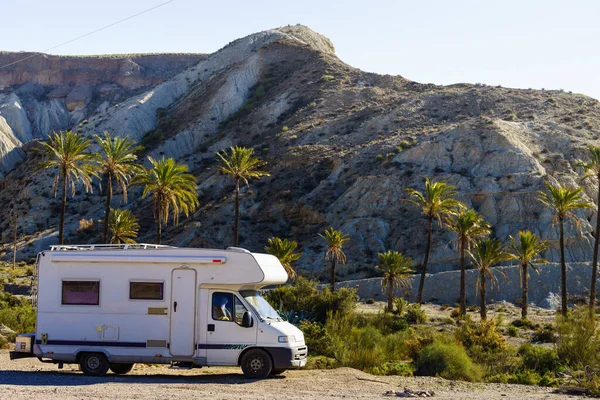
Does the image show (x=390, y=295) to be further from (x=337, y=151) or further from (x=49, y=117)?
(x=49, y=117)

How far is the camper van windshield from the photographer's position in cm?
1984

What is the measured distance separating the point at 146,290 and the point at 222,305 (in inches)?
74.9

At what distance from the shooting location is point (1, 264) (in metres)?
78.9

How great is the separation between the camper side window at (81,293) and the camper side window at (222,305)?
2930 millimetres

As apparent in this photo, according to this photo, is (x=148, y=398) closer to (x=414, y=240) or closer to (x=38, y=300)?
(x=38, y=300)

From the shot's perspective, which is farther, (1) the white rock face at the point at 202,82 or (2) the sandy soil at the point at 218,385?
(1) the white rock face at the point at 202,82

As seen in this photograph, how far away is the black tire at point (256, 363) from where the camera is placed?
19484 millimetres

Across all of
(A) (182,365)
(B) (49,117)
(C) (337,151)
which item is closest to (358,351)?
(A) (182,365)

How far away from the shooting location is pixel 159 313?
771 inches

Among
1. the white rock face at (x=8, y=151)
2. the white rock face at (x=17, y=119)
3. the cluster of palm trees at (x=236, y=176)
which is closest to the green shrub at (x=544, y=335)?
the cluster of palm trees at (x=236, y=176)

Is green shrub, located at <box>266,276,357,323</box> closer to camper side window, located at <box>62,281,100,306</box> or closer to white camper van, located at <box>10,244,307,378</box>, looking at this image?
white camper van, located at <box>10,244,307,378</box>

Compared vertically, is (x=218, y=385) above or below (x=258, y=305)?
below

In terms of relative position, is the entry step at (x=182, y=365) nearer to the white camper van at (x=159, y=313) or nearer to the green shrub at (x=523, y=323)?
the white camper van at (x=159, y=313)

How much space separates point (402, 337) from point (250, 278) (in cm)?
1025
